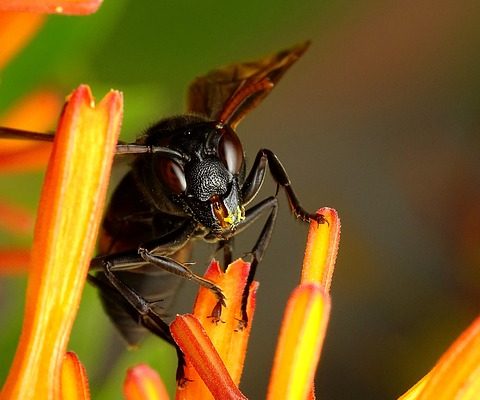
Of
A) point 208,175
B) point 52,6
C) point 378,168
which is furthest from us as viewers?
point 378,168

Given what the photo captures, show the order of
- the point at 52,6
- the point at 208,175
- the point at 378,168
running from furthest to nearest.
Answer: the point at 378,168
the point at 208,175
the point at 52,6

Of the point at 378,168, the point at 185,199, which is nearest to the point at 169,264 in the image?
the point at 185,199

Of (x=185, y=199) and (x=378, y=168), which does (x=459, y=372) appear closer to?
(x=185, y=199)

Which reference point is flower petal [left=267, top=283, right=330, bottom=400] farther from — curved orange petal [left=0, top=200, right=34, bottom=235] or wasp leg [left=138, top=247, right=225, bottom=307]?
curved orange petal [left=0, top=200, right=34, bottom=235]

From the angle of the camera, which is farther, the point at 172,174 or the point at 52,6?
the point at 172,174

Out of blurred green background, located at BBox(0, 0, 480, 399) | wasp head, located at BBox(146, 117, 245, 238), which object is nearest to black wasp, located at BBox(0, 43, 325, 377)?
wasp head, located at BBox(146, 117, 245, 238)

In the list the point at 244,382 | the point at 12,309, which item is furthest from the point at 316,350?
the point at 244,382
